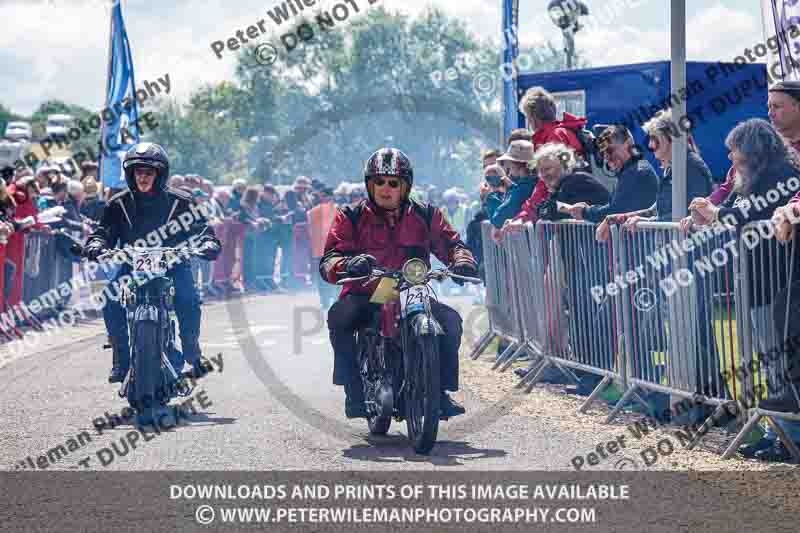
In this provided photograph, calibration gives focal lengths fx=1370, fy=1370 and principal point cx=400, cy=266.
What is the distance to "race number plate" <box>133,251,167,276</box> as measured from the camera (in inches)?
390

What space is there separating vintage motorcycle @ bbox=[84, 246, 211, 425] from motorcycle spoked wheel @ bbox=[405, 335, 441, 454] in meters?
2.20

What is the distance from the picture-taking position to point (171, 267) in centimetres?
1049

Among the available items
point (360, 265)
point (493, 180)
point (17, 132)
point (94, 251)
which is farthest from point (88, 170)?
point (360, 265)

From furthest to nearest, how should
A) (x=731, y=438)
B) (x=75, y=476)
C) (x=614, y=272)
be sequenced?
1. (x=614, y=272)
2. (x=731, y=438)
3. (x=75, y=476)

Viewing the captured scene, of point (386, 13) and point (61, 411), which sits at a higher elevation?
point (386, 13)

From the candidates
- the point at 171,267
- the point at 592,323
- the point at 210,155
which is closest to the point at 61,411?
the point at 171,267

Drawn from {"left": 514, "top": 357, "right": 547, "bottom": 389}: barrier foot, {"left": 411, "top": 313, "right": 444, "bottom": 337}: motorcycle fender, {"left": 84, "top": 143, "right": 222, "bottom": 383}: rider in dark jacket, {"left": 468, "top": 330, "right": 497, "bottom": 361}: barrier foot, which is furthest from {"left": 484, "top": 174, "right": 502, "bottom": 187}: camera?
{"left": 411, "top": 313, "right": 444, "bottom": 337}: motorcycle fender

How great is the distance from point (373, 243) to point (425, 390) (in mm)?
1307

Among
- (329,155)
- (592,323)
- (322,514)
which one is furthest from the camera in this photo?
(329,155)

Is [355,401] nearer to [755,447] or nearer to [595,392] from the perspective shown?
[595,392]

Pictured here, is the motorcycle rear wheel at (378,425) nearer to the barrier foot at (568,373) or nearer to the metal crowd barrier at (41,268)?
the barrier foot at (568,373)

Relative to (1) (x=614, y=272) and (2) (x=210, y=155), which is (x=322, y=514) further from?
(2) (x=210, y=155)

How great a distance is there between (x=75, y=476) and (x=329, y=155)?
9197cm

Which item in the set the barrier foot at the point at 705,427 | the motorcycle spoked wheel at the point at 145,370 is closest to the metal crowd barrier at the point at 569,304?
the barrier foot at the point at 705,427
